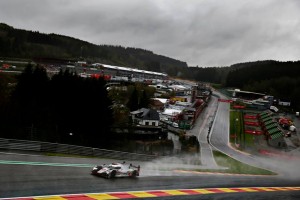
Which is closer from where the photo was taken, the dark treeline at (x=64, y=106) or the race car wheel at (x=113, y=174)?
the race car wheel at (x=113, y=174)

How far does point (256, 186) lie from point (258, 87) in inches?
5451

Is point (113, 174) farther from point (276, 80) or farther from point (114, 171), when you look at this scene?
point (276, 80)

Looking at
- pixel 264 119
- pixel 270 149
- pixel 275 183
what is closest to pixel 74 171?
pixel 275 183

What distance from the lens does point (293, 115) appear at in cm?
10812

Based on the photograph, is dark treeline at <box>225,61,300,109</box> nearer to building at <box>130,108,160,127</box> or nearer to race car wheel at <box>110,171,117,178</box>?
building at <box>130,108,160,127</box>

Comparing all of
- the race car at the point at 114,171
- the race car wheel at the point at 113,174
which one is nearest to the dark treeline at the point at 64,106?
the race car at the point at 114,171

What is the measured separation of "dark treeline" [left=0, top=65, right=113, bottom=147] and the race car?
628 inches

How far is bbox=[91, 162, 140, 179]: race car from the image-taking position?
17453 mm

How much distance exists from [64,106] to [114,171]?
78.6ft

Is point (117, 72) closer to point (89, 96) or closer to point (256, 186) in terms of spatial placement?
point (89, 96)

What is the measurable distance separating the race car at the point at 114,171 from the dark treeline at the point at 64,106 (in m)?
16.0

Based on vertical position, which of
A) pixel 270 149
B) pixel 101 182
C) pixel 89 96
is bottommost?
pixel 270 149

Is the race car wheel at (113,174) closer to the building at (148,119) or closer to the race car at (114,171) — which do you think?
the race car at (114,171)

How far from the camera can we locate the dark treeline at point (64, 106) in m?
35.4
